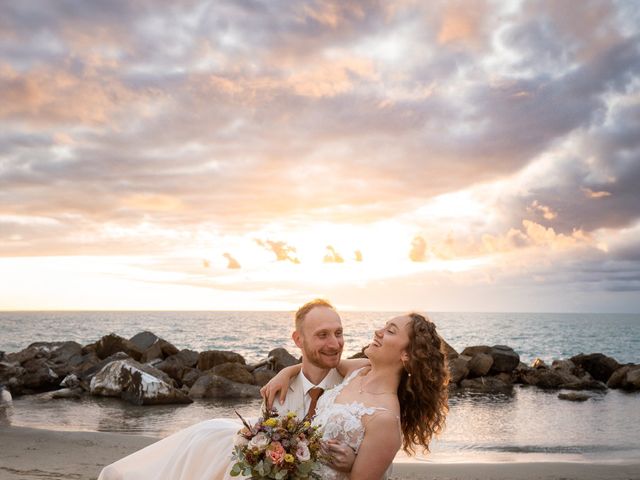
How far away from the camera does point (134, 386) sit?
14570 millimetres

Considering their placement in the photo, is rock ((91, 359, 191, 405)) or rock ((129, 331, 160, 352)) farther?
rock ((129, 331, 160, 352))

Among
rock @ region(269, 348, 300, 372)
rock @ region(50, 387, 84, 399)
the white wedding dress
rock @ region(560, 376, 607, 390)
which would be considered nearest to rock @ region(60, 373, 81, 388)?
rock @ region(50, 387, 84, 399)

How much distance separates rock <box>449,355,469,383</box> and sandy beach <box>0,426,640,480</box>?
9.79 m

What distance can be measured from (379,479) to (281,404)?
1.01 meters

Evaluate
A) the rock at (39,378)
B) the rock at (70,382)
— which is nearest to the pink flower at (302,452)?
the rock at (70,382)

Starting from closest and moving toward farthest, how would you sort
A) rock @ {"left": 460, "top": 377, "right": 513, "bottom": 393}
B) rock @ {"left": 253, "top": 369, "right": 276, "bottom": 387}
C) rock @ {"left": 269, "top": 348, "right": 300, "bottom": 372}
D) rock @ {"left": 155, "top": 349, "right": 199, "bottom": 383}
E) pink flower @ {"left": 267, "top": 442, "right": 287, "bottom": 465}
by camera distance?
1. pink flower @ {"left": 267, "top": 442, "right": 287, "bottom": 465}
2. rock @ {"left": 253, "top": 369, "right": 276, "bottom": 387}
3. rock @ {"left": 155, "top": 349, "right": 199, "bottom": 383}
4. rock @ {"left": 460, "top": 377, "right": 513, "bottom": 393}
5. rock @ {"left": 269, "top": 348, "right": 300, "bottom": 372}

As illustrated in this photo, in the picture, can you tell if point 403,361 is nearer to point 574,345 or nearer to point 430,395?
point 430,395

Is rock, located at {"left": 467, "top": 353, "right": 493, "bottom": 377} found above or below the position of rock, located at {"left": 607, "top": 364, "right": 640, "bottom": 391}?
above

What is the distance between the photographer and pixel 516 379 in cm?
1986

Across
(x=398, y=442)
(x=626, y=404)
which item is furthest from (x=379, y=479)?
(x=626, y=404)

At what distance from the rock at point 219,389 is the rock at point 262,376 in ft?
3.64

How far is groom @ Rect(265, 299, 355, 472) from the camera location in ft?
14.8

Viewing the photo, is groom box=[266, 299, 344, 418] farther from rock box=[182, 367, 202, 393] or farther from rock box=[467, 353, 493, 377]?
rock box=[467, 353, 493, 377]

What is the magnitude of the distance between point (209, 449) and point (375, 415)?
1.14 meters
